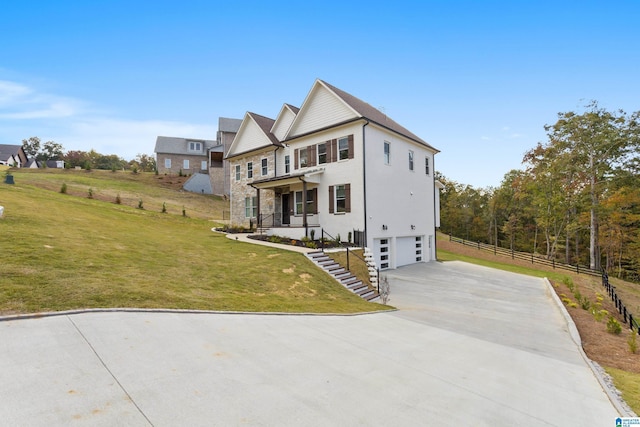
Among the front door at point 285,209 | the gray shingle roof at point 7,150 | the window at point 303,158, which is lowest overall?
the front door at point 285,209

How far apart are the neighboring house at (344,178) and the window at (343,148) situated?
0.20 ft

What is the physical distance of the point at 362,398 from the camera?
3521 mm

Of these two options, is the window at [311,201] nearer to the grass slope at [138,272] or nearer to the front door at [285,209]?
the front door at [285,209]

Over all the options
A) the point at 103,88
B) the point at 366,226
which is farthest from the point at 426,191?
the point at 103,88

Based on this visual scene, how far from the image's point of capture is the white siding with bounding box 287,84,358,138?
18.7 metres

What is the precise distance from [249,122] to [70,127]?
13387 mm

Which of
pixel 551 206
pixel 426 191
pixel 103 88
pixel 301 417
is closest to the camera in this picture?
pixel 301 417

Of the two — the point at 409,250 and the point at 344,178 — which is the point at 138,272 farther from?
the point at 409,250

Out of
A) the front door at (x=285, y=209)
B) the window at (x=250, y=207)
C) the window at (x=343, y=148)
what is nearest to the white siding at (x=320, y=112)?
the window at (x=343, y=148)

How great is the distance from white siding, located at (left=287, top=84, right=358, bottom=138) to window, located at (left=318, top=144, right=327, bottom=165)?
3.95ft

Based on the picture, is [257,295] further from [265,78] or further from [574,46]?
[574,46]

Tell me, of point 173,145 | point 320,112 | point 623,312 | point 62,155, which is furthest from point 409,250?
point 62,155

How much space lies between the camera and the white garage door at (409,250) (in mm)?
20141

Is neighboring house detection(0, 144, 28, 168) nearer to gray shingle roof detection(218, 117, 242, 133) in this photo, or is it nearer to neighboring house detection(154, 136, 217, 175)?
neighboring house detection(154, 136, 217, 175)
